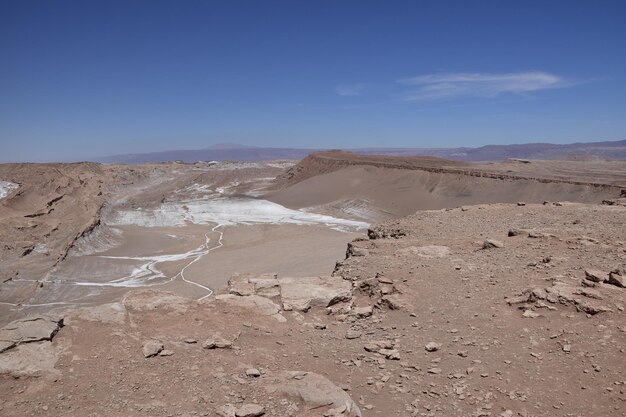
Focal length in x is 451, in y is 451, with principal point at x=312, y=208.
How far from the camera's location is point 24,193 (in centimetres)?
3544

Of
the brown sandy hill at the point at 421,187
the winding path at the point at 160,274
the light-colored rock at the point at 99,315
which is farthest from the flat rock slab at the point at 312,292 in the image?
the brown sandy hill at the point at 421,187

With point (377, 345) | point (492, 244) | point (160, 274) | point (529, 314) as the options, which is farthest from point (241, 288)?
point (160, 274)

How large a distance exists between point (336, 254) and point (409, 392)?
16888mm

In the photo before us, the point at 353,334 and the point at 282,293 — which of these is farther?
the point at 282,293

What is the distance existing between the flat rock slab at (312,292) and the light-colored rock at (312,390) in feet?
7.15

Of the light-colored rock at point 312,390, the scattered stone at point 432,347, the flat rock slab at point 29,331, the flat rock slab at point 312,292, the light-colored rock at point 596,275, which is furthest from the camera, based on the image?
the flat rock slab at point 312,292

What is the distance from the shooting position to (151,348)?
5164mm

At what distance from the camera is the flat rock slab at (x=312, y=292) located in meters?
7.14

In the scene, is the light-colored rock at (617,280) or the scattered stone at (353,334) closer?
the scattered stone at (353,334)

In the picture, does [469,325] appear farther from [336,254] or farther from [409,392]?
[336,254]

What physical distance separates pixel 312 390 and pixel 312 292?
294 cm

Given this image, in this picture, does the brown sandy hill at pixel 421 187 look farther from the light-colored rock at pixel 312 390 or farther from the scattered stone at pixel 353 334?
the light-colored rock at pixel 312 390

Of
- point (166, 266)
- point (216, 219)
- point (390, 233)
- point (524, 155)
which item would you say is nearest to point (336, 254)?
point (166, 266)

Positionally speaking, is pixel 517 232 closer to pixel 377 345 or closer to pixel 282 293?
pixel 377 345
